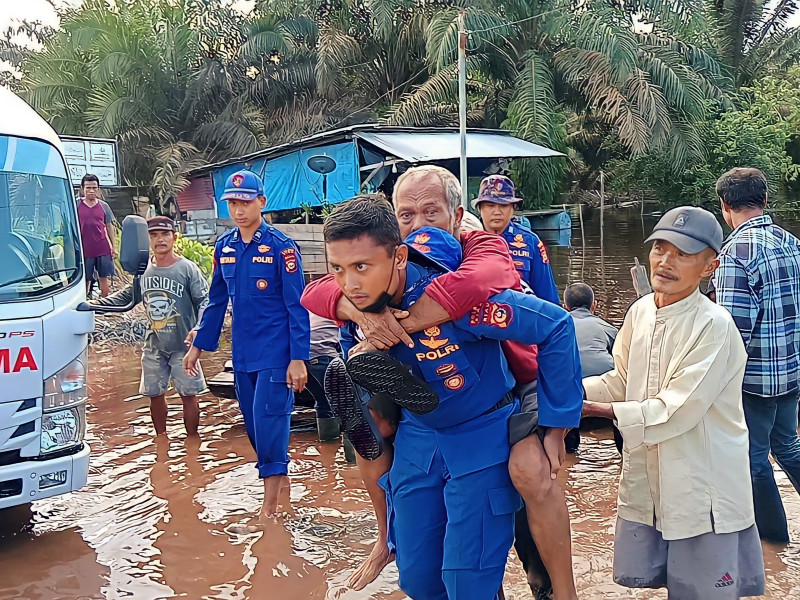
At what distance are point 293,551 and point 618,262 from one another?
47.0 ft

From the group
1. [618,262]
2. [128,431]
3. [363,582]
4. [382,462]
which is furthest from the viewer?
[618,262]

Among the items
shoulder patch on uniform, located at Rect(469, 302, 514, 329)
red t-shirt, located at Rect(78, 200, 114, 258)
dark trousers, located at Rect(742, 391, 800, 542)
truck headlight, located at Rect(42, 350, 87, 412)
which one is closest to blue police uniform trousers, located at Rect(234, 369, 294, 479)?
truck headlight, located at Rect(42, 350, 87, 412)

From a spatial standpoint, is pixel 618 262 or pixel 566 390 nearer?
pixel 566 390

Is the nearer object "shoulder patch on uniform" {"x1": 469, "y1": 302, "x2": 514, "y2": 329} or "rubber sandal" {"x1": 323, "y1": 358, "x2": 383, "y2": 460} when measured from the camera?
"shoulder patch on uniform" {"x1": 469, "y1": 302, "x2": 514, "y2": 329}

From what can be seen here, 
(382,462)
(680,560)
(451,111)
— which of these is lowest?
(680,560)

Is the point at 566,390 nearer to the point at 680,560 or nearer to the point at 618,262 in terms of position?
the point at 680,560

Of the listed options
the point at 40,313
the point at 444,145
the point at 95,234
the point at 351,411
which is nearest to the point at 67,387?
the point at 40,313

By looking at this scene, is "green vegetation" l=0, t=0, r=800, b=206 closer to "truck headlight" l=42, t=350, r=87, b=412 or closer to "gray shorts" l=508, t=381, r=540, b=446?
"truck headlight" l=42, t=350, r=87, b=412

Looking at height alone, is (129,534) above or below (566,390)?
below

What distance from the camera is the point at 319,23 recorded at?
22.0m

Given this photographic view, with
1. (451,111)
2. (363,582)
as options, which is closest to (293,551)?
(363,582)

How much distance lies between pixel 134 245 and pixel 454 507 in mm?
2627

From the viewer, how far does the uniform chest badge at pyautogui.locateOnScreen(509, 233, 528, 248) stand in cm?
516

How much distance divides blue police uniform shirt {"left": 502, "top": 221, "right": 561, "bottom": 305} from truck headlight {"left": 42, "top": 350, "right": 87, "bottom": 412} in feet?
8.97
